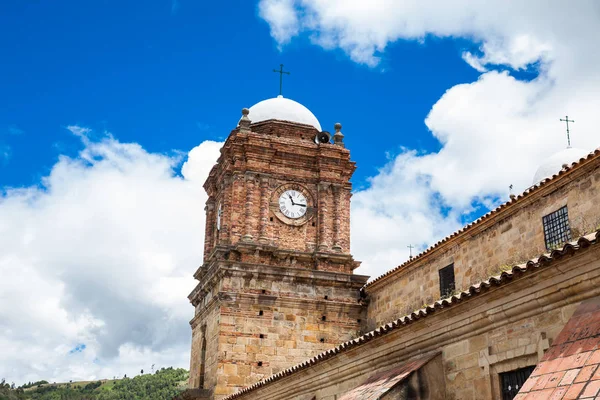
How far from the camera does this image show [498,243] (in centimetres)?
1689

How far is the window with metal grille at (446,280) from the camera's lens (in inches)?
728

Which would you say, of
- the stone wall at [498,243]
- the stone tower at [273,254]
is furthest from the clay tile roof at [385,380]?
the stone tower at [273,254]

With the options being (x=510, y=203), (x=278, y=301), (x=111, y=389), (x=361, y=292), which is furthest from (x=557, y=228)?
(x=111, y=389)

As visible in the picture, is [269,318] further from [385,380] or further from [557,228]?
[385,380]

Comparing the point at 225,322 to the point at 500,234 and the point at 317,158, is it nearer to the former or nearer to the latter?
the point at 317,158

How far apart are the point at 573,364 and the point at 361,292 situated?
15890 millimetres

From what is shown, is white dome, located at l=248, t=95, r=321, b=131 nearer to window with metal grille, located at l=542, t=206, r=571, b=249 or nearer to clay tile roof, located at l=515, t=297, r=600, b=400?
window with metal grille, located at l=542, t=206, r=571, b=249

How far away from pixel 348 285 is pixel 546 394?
15969 mm

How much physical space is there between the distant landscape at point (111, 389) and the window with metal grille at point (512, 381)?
3015 inches

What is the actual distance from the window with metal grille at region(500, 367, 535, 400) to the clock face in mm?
14980

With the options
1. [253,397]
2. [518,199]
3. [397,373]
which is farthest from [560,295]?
[253,397]

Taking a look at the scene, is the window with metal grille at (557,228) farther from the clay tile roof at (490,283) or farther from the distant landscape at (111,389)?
the distant landscape at (111,389)

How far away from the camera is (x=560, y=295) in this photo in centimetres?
927

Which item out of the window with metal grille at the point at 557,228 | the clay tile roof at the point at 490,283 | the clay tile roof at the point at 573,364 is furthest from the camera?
the window with metal grille at the point at 557,228
